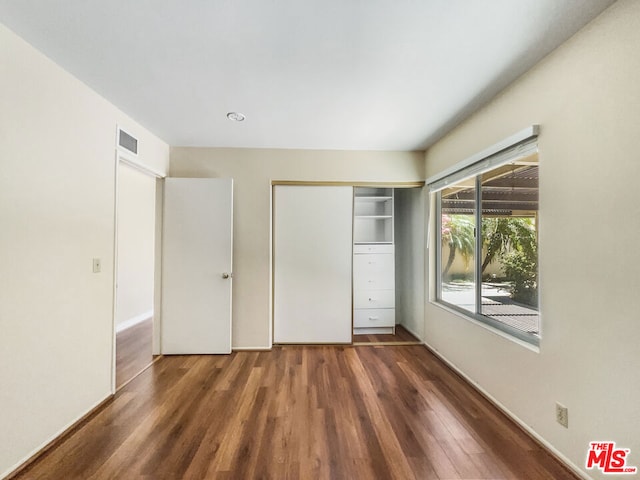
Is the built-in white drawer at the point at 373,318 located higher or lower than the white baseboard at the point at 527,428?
higher

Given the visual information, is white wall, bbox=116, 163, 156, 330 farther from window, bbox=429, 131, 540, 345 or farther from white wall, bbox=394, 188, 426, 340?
window, bbox=429, 131, 540, 345

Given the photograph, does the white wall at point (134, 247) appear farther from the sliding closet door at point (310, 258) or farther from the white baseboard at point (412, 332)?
the white baseboard at point (412, 332)

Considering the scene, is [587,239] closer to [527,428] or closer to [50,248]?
[527,428]

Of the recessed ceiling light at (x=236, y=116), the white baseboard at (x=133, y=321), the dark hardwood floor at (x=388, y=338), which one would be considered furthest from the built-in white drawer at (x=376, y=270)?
the white baseboard at (x=133, y=321)

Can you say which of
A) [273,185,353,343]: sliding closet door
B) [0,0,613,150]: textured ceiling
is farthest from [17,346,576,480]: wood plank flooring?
[0,0,613,150]: textured ceiling

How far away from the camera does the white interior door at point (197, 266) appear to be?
10.0 ft

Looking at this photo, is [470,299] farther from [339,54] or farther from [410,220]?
[339,54]

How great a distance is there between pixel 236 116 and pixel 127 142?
1014 millimetres

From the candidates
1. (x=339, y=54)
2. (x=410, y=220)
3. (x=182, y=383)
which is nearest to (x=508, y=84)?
(x=339, y=54)

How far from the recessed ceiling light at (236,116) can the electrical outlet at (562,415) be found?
307 cm

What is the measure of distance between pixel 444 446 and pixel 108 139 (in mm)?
3314

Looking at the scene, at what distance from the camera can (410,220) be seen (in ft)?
12.6

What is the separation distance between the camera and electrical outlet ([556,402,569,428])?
1.54 meters
